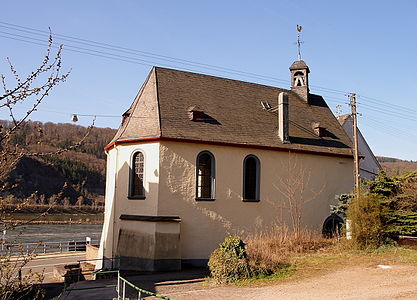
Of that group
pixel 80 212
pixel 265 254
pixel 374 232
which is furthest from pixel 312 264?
pixel 80 212

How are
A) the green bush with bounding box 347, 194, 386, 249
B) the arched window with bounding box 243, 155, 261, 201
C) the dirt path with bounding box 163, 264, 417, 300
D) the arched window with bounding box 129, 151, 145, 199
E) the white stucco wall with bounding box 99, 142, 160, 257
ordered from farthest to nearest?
the arched window with bounding box 243, 155, 261, 201
the arched window with bounding box 129, 151, 145, 199
the white stucco wall with bounding box 99, 142, 160, 257
the green bush with bounding box 347, 194, 386, 249
the dirt path with bounding box 163, 264, 417, 300

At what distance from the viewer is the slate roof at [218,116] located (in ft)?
57.6

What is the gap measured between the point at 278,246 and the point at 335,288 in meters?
5.43

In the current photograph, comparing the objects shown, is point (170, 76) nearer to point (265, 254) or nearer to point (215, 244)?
point (215, 244)

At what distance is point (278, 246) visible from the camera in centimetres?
1611

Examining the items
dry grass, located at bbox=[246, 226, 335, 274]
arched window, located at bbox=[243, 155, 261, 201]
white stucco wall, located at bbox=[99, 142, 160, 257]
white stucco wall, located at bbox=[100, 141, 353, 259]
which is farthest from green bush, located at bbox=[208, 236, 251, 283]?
arched window, located at bbox=[243, 155, 261, 201]

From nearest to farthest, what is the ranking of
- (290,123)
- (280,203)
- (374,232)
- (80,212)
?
(374,232)
(280,203)
(290,123)
(80,212)

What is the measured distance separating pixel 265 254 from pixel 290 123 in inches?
360

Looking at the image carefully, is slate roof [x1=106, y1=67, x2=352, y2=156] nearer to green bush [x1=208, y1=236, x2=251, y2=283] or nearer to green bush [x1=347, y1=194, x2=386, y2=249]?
green bush [x1=347, y1=194, x2=386, y2=249]

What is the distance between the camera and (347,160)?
21.5m

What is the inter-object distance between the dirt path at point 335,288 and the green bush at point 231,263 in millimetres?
575

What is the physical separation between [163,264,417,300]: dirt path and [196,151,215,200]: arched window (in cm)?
531

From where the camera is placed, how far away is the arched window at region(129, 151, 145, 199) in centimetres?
1738

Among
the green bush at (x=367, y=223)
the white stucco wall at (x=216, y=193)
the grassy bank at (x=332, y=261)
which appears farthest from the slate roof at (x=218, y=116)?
the grassy bank at (x=332, y=261)
